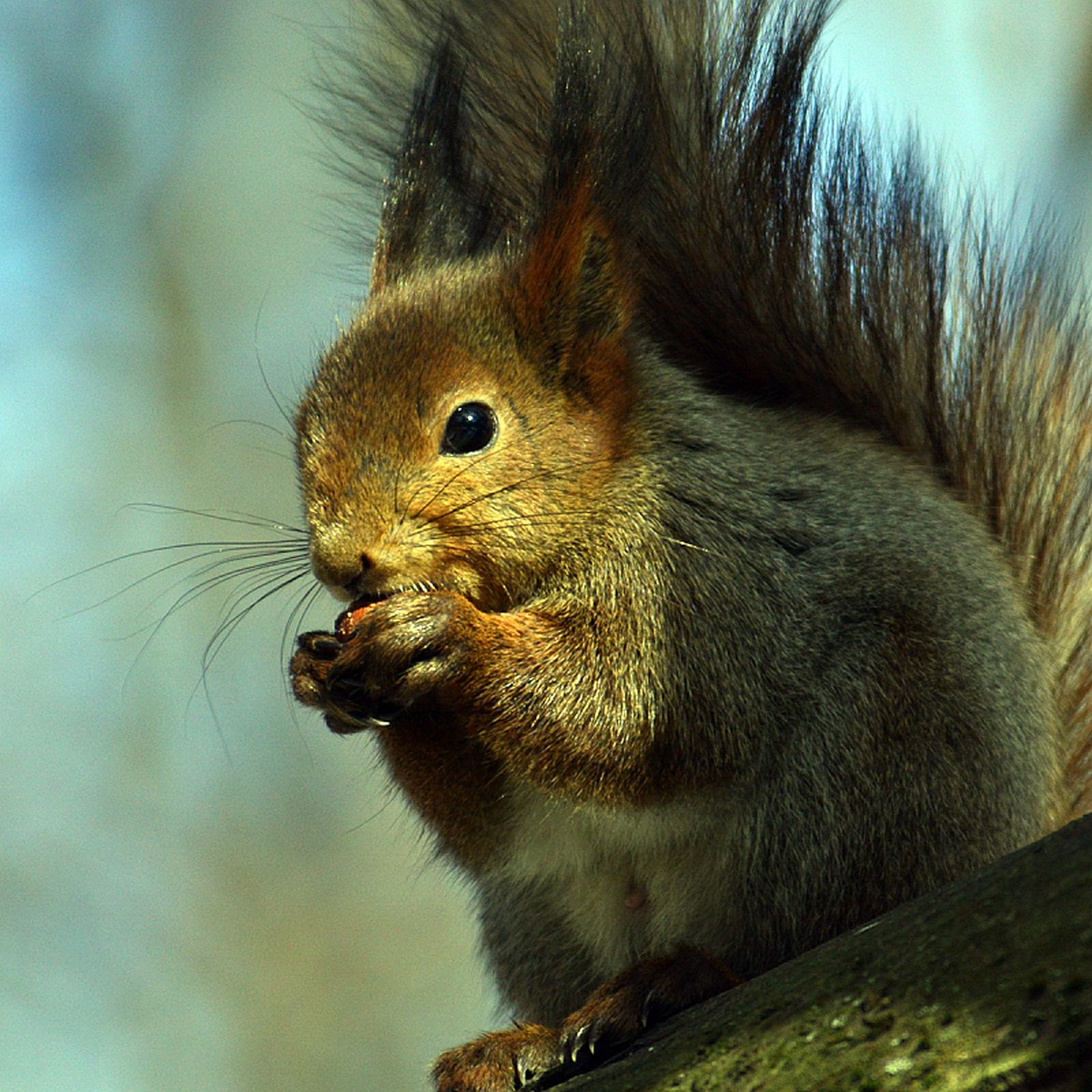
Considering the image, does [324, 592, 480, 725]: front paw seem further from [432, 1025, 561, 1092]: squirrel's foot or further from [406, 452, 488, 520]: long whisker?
[432, 1025, 561, 1092]: squirrel's foot

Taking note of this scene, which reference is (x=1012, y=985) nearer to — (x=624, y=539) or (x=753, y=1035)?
(x=753, y=1035)

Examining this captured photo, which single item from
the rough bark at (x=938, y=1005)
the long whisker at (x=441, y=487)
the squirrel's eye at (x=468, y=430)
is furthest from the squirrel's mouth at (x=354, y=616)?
the rough bark at (x=938, y=1005)

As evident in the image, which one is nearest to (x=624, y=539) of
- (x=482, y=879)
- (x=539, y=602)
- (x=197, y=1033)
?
(x=539, y=602)

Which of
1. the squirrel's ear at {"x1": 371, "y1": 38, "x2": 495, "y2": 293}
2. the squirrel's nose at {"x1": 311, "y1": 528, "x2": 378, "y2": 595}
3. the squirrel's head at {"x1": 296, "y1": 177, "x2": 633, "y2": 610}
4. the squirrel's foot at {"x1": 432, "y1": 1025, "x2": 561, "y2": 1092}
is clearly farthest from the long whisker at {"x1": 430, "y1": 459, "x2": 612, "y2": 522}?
the squirrel's foot at {"x1": 432, "y1": 1025, "x2": 561, "y2": 1092}

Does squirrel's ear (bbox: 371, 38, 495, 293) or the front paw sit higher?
squirrel's ear (bbox: 371, 38, 495, 293)

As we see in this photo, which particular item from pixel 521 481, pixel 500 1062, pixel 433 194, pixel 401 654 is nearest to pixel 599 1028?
pixel 500 1062

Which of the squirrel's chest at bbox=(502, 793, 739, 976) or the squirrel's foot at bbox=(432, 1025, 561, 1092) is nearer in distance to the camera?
the squirrel's foot at bbox=(432, 1025, 561, 1092)
